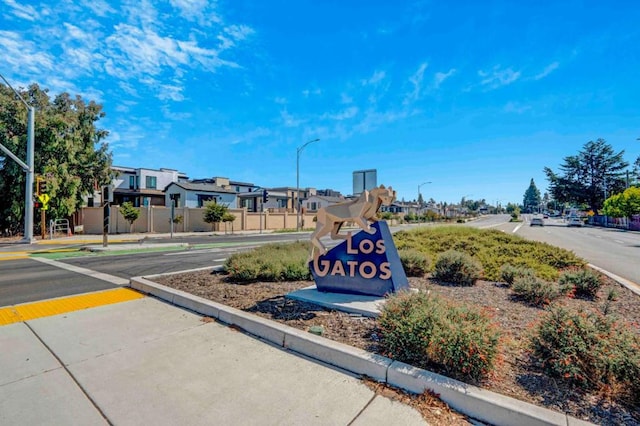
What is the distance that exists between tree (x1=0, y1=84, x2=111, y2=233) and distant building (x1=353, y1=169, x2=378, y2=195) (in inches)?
1031

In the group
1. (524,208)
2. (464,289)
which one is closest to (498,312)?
(464,289)

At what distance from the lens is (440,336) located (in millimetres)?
3383

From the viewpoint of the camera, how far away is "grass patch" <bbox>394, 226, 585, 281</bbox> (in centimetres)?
837

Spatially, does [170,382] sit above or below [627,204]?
below

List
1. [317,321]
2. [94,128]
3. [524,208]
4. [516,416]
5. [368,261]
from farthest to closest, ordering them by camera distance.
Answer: [524,208] → [94,128] → [368,261] → [317,321] → [516,416]

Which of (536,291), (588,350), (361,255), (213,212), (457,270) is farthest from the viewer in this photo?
(213,212)

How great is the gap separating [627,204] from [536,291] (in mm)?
51064

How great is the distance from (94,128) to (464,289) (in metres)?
34.4

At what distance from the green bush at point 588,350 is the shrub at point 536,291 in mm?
2483

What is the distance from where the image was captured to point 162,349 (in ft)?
13.6

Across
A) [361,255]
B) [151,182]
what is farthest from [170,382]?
[151,182]

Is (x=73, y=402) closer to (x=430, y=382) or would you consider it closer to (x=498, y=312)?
(x=430, y=382)

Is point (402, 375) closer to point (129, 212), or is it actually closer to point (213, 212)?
point (213, 212)

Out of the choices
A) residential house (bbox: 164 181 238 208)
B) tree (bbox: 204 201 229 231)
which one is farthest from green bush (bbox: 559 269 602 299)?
residential house (bbox: 164 181 238 208)
